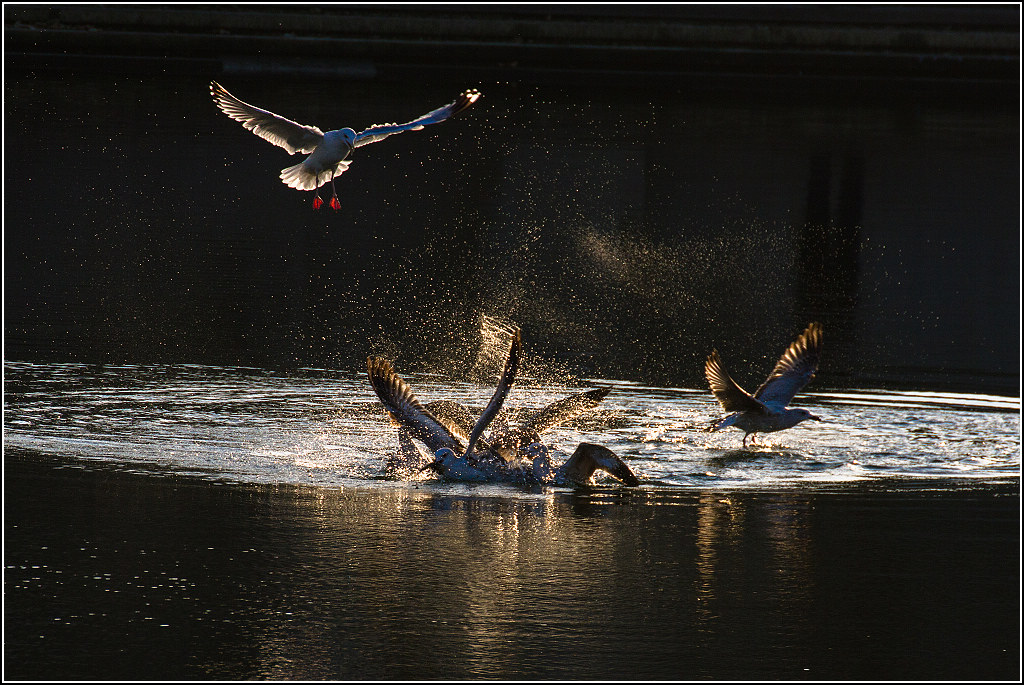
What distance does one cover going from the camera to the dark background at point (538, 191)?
44.8 feet

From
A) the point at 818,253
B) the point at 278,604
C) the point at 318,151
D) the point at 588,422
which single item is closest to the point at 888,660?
the point at 278,604

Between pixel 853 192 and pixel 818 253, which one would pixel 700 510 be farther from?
pixel 853 192

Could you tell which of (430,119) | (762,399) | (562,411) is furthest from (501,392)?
(430,119)

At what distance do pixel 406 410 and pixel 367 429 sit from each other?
93 cm

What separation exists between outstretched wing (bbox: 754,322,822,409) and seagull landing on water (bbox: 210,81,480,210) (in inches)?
106

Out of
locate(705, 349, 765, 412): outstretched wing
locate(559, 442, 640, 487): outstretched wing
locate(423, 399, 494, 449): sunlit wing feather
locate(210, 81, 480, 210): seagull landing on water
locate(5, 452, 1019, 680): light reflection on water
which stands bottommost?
locate(5, 452, 1019, 680): light reflection on water

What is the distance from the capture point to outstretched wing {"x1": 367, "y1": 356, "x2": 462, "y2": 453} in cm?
915

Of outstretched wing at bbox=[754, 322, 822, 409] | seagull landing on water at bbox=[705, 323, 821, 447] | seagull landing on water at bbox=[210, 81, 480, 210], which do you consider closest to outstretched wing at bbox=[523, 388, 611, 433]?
seagull landing on water at bbox=[705, 323, 821, 447]

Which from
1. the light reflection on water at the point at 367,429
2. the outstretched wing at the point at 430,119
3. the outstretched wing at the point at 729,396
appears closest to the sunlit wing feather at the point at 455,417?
the light reflection on water at the point at 367,429

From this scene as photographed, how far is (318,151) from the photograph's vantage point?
1191 cm

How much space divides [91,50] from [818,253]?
24.1m

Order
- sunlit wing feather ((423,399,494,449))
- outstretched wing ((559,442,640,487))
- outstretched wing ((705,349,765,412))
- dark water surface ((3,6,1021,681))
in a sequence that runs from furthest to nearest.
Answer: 1. outstretched wing ((705,349,765,412))
2. sunlit wing feather ((423,399,494,449))
3. outstretched wing ((559,442,640,487))
4. dark water surface ((3,6,1021,681))

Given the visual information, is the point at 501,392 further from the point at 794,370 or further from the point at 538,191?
the point at 538,191

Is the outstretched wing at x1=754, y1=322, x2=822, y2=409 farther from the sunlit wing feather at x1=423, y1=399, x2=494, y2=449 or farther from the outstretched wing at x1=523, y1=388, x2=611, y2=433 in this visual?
the sunlit wing feather at x1=423, y1=399, x2=494, y2=449
